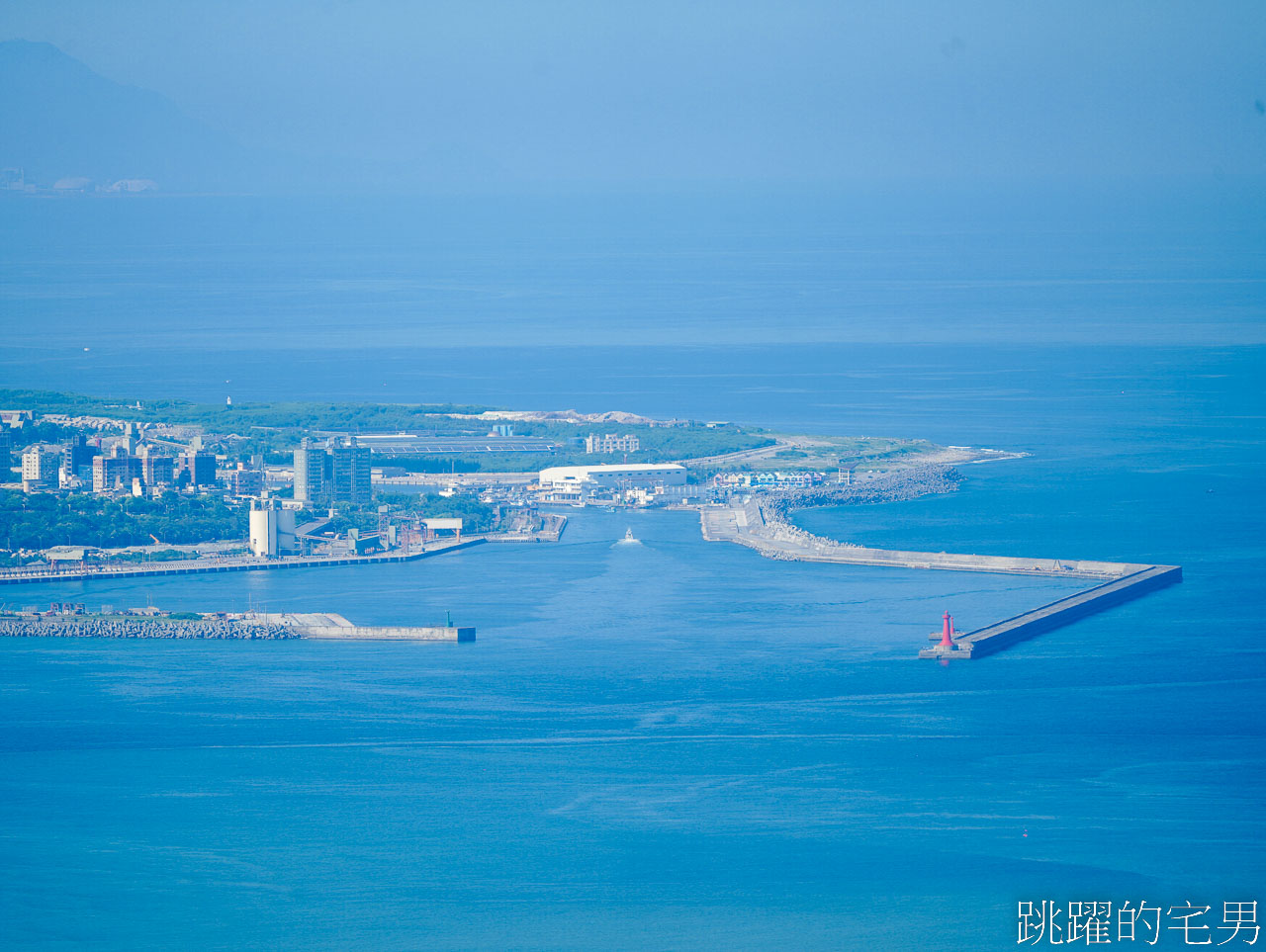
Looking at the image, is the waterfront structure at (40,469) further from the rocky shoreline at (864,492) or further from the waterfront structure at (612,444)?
the rocky shoreline at (864,492)

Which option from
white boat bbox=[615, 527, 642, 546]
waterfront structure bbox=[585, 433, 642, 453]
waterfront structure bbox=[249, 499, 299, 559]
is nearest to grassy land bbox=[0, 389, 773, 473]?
waterfront structure bbox=[585, 433, 642, 453]

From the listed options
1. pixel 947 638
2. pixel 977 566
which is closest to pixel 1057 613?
pixel 947 638

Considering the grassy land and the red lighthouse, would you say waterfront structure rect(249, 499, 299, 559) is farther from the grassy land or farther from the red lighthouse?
the red lighthouse

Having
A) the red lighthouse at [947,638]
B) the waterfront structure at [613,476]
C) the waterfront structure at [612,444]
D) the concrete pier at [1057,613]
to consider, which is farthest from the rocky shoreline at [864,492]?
the red lighthouse at [947,638]

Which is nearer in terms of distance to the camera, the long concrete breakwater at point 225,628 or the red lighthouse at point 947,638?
the red lighthouse at point 947,638

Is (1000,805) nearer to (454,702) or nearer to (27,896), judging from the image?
(454,702)

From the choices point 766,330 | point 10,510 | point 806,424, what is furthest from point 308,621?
point 766,330

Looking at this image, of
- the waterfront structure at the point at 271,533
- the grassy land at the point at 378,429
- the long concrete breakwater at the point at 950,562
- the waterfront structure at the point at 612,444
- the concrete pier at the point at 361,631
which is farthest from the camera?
the waterfront structure at the point at 612,444
